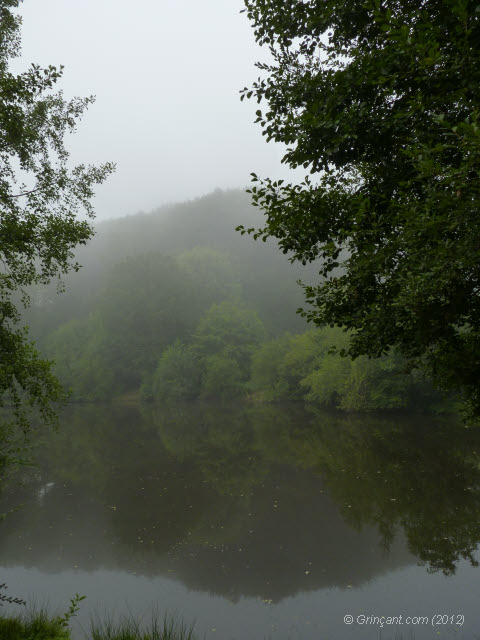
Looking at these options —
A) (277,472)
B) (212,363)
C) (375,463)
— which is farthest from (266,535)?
(212,363)

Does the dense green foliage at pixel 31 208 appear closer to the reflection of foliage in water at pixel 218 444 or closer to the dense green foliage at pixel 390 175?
the dense green foliage at pixel 390 175

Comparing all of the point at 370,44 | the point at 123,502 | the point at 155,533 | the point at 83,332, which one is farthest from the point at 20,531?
the point at 83,332

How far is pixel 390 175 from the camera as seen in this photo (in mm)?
5758

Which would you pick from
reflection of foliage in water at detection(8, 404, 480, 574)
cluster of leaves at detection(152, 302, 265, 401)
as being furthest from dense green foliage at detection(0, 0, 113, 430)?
cluster of leaves at detection(152, 302, 265, 401)

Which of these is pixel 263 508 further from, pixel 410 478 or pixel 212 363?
pixel 212 363

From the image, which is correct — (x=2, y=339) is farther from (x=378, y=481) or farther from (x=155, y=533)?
(x=378, y=481)

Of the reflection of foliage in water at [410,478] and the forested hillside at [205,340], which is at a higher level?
the forested hillside at [205,340]

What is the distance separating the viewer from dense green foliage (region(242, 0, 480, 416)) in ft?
13.4

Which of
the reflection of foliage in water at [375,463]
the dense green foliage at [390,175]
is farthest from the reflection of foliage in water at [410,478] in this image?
the dense green foliage at [390,175]

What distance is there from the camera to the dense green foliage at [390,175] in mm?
4086

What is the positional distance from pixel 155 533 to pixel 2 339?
8.59 meters

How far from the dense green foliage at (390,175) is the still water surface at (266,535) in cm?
620

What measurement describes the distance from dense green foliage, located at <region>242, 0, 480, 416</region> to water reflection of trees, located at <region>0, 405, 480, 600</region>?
7364mm

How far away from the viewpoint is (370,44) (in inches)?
252
